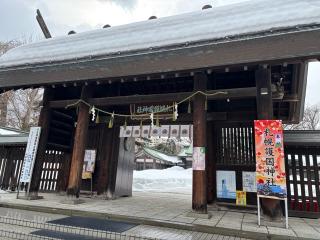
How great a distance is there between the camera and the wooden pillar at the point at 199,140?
7543 mm

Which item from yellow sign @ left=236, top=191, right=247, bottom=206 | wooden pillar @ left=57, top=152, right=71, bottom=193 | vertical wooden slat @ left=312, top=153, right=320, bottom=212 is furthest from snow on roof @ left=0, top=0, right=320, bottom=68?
yellow sign @ left=236, top=191, right=247, bottom=206

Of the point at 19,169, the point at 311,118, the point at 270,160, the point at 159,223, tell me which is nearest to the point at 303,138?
the point at 270,160

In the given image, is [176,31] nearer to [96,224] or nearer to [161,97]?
[161,97]

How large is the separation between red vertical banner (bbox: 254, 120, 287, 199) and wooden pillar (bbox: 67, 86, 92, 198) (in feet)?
19.4

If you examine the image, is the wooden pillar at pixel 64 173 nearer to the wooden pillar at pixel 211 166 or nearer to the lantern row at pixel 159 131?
the lantern row at pixel 159 131

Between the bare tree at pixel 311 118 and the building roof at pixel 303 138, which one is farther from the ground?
the bare tree at pixel 311 118

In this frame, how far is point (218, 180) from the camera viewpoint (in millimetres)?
9781

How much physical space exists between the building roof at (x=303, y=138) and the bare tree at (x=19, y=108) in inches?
989

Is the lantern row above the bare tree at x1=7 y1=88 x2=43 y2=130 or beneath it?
beneath

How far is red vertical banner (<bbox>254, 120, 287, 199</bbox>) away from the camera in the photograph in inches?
269

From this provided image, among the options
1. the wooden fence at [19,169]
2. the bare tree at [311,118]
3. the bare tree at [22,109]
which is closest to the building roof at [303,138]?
the wooden fence at [19,169]

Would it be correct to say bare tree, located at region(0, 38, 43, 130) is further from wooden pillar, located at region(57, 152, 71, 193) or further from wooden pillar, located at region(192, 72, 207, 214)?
wooden pillar, located at region(192, 72, 207, 214)

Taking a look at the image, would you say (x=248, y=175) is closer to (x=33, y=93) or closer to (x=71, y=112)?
(x=71, y=112)

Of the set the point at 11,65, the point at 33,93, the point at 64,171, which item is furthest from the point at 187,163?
the point at 11,65
